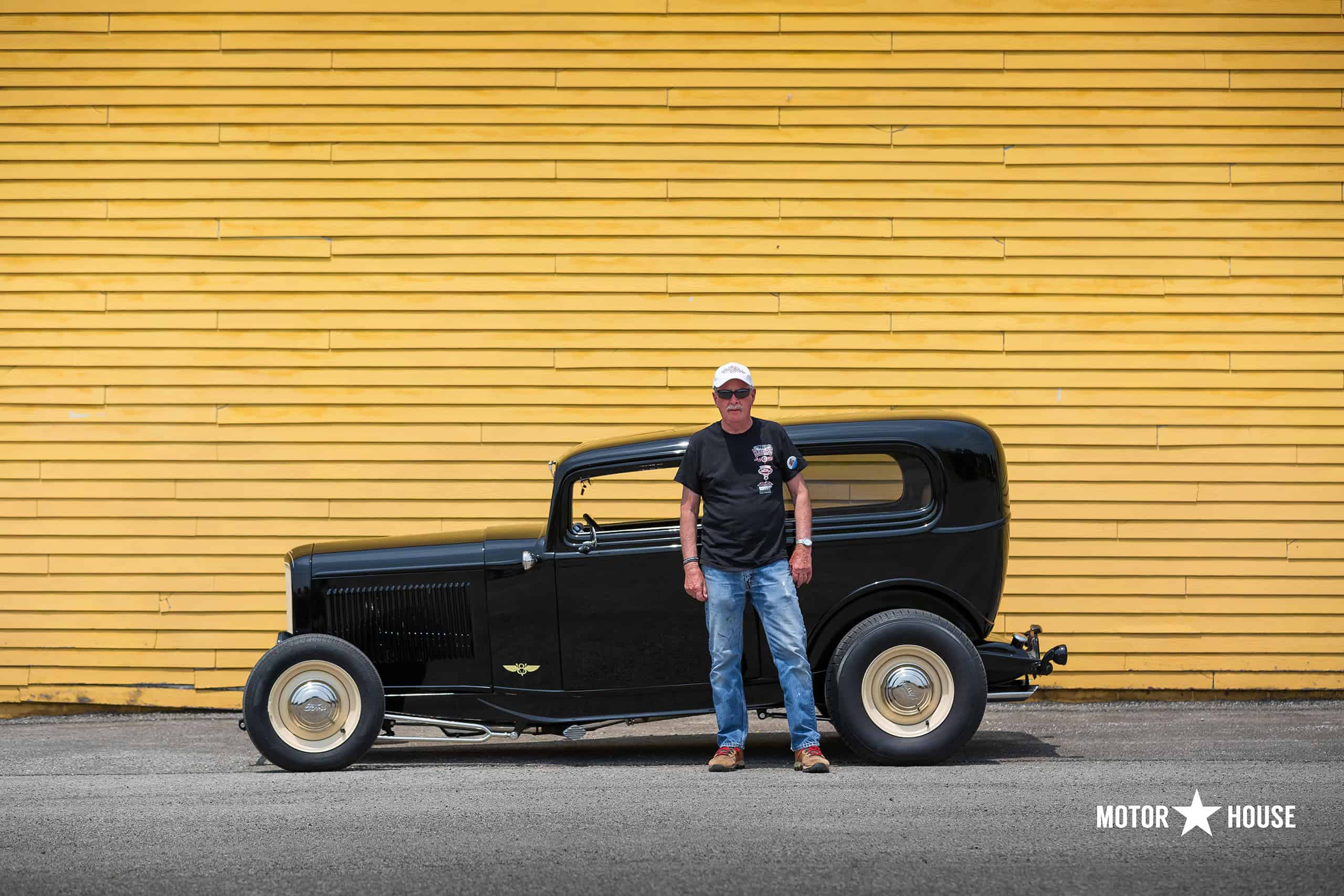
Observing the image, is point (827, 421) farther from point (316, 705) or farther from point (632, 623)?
point (316, 705)

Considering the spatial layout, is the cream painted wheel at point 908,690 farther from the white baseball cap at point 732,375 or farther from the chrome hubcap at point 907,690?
the white baseball cap at point 732,375

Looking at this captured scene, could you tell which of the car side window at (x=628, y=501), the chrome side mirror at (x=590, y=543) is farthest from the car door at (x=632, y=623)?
the car side window at (x=628, y=501)

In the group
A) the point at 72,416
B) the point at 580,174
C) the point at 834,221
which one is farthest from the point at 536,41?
the point at 72,416

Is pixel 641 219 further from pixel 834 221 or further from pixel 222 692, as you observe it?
pixel 222 692

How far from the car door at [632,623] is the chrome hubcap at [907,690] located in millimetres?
657

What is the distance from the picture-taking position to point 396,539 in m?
7.31

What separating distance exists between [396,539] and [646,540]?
1.47 m

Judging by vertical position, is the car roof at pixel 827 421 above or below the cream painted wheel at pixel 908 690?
above

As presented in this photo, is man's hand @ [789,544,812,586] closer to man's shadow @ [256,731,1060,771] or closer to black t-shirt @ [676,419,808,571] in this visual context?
black t-shirt @ [676,419,808,571]

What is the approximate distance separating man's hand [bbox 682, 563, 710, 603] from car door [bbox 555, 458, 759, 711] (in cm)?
29

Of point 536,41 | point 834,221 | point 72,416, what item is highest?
point 536,41

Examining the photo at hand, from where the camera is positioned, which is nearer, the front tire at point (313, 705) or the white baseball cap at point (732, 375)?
the white baseball cap at point (732, 375)

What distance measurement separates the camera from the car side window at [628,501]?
691cm

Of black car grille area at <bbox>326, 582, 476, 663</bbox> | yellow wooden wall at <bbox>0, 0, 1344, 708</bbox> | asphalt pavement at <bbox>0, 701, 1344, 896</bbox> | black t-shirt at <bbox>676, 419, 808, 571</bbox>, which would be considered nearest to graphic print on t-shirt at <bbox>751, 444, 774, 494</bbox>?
black t-shirt at <bbox>676, 419, 808, 571</bbox>
